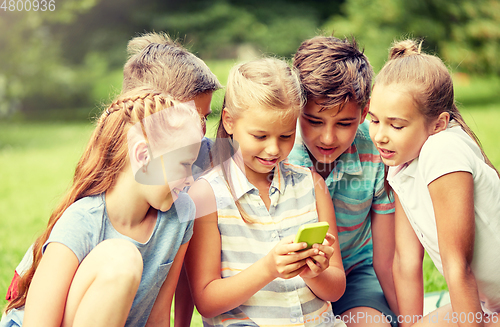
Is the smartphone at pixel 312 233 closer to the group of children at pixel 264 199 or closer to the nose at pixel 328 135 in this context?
the group of children at pixel 264 199

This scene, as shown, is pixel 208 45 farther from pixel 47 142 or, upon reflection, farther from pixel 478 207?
pixel 478 207

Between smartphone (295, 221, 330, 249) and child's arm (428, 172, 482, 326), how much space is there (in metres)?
0.45

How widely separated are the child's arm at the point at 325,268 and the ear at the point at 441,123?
0.50 m

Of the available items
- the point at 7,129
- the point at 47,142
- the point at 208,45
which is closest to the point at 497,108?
the point at 208,45

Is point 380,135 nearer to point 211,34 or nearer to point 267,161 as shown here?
point 267,161

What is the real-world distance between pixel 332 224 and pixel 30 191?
5.48 metres

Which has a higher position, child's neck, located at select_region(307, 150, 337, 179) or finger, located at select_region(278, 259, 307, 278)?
child's neck, located at select_region(307, 150, 337, 179)

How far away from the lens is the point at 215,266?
5.91 ft

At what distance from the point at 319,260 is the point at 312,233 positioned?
13 centimetres

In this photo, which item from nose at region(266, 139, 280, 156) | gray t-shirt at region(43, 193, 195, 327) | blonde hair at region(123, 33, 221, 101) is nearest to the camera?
gray t-shirt at region(43, 193, 195, 327)

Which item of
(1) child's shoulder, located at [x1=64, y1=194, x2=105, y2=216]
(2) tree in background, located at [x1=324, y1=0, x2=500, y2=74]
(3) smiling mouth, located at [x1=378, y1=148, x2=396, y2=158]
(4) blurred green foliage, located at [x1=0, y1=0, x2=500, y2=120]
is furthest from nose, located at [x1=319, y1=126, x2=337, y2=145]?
(2) tree in background, located at [x1=324, y1=0, x2=500, y2=74]

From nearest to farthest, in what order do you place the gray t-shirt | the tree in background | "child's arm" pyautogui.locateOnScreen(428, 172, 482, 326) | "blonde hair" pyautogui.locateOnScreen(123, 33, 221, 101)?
the gray t-shirt, "child's arm" pyautogui.locateOnScreen(428, 172, 482, 326), "blonde hair" pyautogui.locateOnScreen(123, 33, 221, 101), the tree in background

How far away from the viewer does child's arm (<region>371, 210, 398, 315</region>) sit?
2229 millimetres

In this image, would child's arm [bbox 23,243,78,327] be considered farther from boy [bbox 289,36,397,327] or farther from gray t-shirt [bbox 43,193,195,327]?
boy [bbox 289,36,397,327]
